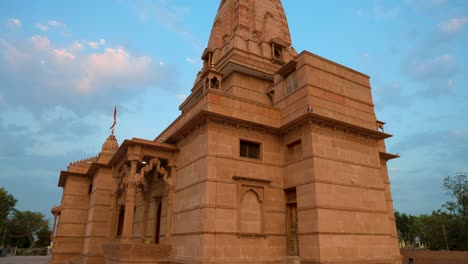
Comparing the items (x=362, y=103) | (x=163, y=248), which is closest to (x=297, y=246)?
(x=163, y=248)

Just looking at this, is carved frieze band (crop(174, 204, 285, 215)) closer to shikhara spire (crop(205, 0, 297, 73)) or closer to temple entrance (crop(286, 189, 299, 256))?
temple entrance (crop(286, 189, 299, 256))

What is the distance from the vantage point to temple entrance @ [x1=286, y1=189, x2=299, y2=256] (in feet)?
43.4

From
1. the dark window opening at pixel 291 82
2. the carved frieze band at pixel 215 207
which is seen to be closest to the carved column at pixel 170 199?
the carved frieze band at pixel 215 207

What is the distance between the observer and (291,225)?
13641 millimetres

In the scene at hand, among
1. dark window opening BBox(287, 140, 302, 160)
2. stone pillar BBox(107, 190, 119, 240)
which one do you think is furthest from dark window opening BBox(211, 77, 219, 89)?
stone pillar BBox(107, 190, 119, 240)

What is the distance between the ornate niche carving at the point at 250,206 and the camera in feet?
41.6

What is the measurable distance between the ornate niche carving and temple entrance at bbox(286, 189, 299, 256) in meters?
1.31

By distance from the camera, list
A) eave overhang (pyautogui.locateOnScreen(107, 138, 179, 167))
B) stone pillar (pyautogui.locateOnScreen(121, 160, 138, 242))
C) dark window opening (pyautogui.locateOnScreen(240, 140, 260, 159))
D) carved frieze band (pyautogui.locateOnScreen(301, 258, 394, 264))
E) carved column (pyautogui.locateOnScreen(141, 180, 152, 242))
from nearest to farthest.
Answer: carved frieze band (pyautogui.locateOnScreen(301, 258, 394, 264)), stone pillar (pyautogui.locateOnScreen(121, 160, 138, 242)), dark window opening (pyautogui.locateOnScreen(240, 140, 260, 159)), eave overhang (pyautogui.locateOnScreen(107, 138, 179, 167)), carved column (pyautogui.locateOnScreen(141, 180, 152, 242))

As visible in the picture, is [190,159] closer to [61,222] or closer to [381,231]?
[381,231]

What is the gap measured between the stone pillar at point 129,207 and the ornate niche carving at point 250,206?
488 cm

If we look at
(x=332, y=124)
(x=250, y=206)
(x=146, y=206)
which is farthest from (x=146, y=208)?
(x=332, y=124)

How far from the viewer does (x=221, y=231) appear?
1198 cm

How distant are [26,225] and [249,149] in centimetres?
7140

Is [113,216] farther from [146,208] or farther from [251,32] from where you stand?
[251,32]
